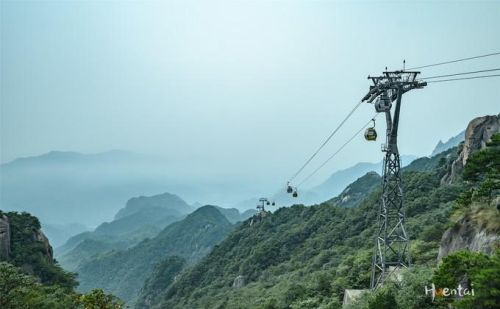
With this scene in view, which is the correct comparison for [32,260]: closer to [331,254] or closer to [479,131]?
[331,254]

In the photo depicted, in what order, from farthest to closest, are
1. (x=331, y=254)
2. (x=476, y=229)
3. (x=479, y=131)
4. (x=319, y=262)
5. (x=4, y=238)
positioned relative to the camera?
(x=331, y=254) < (x=319, y=262) < (x=479, y=131) < (x=4, y=238) < (x=476, y=229)

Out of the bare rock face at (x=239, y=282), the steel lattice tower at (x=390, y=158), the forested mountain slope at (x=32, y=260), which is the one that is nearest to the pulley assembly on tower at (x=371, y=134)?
the steel lattice tower at (x=390, y=158)

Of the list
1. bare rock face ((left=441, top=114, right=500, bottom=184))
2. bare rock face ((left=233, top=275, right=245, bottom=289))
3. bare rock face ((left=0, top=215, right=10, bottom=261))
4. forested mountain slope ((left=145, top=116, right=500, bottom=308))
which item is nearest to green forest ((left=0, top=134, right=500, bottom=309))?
forested mountain slope ((left=145, top=116, right=500, bottom=308))

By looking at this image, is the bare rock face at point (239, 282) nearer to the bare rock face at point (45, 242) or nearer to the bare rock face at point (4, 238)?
the bare rock face at point (45, 242)

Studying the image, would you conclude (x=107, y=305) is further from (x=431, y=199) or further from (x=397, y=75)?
(x=431, y=199)

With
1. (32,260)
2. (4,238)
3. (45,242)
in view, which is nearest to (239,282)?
(45,242)

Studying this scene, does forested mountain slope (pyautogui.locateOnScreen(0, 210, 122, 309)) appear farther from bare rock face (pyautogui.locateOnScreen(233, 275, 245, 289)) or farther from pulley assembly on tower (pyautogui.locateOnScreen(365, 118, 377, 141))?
bare rock face (pyautogui.locateOnScreen(233, 275, 245, 289))

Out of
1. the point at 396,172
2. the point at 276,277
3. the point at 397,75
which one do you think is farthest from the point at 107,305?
the point at 276,277
